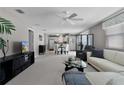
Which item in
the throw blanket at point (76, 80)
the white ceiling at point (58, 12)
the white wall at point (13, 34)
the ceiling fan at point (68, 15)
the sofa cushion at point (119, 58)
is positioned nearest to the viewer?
the throw blanket at point (76, 80)

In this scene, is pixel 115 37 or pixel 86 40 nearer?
pixel 115 37

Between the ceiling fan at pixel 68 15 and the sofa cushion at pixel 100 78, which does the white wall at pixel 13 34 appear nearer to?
the ceiling fan at pixel 68 15

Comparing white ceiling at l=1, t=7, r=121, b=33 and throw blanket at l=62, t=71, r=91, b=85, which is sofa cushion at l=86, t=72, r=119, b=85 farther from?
white ceiling at l=1, t=7, r=121, b=33

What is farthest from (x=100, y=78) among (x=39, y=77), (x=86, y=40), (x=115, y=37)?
(x=86, y=40)

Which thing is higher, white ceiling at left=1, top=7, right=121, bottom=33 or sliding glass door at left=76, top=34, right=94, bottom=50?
white ceiling at left=1, top=7, right=121, bottom=33

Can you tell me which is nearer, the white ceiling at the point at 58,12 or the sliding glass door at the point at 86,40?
the white ceiling at the point at 58,12

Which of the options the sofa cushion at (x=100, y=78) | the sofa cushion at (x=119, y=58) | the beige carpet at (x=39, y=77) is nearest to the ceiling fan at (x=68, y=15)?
the sofa cushion at (x=119, y=58)

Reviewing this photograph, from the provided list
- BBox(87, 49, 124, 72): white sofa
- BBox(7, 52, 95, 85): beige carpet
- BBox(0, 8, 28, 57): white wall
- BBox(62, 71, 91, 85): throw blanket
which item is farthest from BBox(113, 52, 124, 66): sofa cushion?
BBox(0, 8, 28, 57): white wall

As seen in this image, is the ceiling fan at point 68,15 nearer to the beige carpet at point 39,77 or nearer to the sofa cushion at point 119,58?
the sofa cushion at point 119,58

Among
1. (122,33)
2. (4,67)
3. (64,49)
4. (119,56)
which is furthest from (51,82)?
(64,49)

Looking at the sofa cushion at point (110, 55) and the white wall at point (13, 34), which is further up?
the white wall at point (13, 34)

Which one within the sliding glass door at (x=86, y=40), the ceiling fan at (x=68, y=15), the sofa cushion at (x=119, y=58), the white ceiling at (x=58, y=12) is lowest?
the sofa cushion at (x=119, y=58)

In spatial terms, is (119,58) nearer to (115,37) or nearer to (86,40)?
(115,37)

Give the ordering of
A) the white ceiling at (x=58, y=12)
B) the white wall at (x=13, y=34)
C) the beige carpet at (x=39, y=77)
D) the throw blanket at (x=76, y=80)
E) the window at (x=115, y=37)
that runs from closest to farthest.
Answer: the throw blanket at (x=76, y=80) < the beige carpet at (x=39, y=77) < the white ceiling at (x=58, y=12) < the white wall at (x=13, y=34) < the window at (x=115, y=37)
